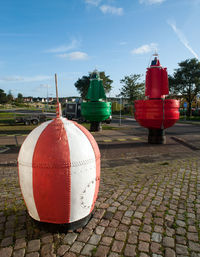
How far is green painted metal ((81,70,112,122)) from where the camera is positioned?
14344mm

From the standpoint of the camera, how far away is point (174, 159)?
827cm

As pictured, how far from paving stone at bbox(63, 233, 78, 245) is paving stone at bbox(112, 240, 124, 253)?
692 millimetres

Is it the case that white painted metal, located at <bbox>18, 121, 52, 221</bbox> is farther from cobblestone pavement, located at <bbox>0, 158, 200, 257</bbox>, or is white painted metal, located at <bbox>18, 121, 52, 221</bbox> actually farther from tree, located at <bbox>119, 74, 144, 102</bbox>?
tree, located at <bbox>119, 74, 144, 102</bbox>

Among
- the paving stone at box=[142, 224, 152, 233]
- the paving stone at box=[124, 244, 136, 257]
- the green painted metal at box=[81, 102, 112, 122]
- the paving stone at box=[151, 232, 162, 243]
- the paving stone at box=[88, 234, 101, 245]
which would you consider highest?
the green painted metal at box=[81, 102, 112, 122]

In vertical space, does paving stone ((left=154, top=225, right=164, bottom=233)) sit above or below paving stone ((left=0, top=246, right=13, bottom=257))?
below

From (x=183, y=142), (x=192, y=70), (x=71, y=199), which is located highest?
(x=192, y=70)

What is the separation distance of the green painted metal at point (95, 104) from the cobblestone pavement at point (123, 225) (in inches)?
363

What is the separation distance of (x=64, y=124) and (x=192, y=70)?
133 ft

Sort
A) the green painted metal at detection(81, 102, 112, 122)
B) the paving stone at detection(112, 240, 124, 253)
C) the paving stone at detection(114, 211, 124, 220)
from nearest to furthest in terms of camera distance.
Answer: the paving stone at detection(112, 240, 124, 253) < the paving stone at detection(114, 211, 124, 220) < the green painted metal at detection(81, 102, 112, 122)

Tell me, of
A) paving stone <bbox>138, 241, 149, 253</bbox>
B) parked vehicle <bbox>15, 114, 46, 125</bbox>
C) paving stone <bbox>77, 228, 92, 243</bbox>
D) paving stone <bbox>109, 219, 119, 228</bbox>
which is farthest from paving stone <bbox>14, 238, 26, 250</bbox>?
parked vehicle <bbox>15, 114, 46, 125</bbox>

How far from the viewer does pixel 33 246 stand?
2977mm

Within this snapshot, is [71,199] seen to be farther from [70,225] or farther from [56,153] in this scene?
[56,153]

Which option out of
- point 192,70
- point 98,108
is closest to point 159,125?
point 98,108

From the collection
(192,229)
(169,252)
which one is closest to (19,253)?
(169,252)
